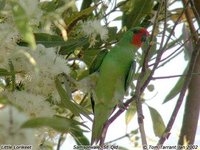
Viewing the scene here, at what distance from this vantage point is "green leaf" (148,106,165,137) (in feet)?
4.50

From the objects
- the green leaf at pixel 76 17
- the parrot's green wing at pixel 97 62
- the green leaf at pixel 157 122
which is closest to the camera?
the green leaf at pixel 76 17

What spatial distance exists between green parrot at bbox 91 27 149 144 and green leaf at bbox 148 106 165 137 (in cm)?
18

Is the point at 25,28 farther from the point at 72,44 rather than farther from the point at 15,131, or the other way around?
the point at 72,44

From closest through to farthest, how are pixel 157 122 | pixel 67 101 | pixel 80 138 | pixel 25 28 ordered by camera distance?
pixel 25 28 → pixel 67 101 → pixel 80 138 → pixel 157 122

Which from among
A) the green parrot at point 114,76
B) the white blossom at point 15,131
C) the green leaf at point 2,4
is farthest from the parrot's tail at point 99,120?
the white blossom at point 15,131

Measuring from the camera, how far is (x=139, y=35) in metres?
1.30

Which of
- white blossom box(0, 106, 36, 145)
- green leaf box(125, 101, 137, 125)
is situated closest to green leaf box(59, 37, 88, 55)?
green leaf box(125, 101, 137, 125)

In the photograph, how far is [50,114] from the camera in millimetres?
916

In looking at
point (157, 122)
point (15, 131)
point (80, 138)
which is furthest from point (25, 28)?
point (157, 122)

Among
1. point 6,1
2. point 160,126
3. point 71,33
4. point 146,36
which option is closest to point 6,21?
point 6,1

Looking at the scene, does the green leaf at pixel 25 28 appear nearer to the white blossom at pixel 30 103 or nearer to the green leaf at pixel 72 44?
the white blossom at pixel 30 103

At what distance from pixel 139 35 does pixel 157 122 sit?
0.29 metres

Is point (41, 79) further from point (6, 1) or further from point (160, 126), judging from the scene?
point (160, 126)

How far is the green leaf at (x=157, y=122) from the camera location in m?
1.37
